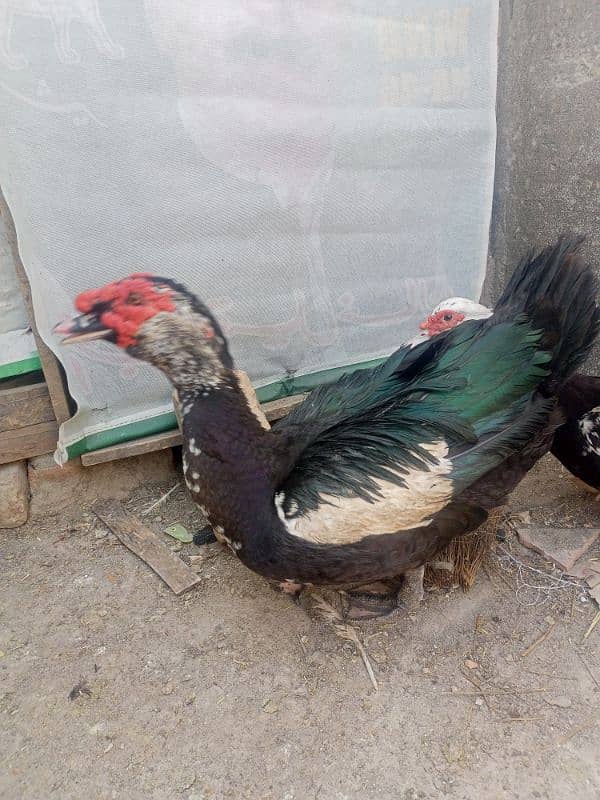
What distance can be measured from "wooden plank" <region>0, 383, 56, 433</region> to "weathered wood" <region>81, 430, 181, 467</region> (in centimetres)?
28

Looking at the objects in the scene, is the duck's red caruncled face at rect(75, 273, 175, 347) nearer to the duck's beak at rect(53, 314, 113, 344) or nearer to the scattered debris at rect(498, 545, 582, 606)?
the duck's beak at rect(53, 314, 113, 344)

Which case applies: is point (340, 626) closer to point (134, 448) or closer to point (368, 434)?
point (368, 434)

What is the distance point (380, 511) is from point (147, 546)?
1270mm

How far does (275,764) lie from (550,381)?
1666 millimetres

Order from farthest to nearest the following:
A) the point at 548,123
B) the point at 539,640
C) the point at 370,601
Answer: the point at 548,123 → the point at 370,601 → the point at 539,640

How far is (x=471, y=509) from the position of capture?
222 cm

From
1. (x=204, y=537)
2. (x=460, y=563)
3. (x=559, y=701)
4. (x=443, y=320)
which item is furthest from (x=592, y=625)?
(x=204, y=537)

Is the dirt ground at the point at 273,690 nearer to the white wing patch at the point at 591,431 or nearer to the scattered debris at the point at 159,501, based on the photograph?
the scattered debris at the point at 159,501

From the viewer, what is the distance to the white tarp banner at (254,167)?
7.60ft

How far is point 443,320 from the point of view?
3043mm

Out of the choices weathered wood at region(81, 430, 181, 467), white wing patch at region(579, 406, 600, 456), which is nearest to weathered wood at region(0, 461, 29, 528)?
weathered wood at region(81, 430, 181, 467)

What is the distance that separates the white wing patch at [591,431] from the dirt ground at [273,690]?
1.80ft

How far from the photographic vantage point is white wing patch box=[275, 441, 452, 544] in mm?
1968

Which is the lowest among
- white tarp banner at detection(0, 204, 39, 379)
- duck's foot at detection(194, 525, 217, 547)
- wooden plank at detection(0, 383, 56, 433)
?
duck's foot at detection(194, 525, 217, 547)
